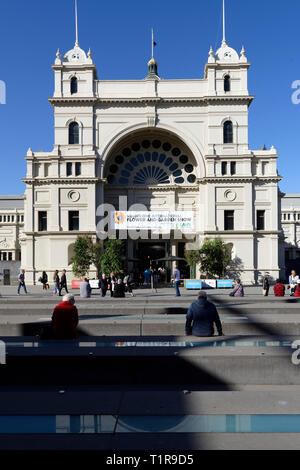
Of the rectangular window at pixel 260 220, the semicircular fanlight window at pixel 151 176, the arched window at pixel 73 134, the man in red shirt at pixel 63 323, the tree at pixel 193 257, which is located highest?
the arched window at pixel 73 134

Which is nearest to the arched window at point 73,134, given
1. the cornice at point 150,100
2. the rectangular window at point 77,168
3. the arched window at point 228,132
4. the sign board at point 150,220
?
the cornice at point 150,100

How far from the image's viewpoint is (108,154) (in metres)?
42.0

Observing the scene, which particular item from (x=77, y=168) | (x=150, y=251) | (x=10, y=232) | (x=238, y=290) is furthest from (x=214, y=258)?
(x=10, y=232)

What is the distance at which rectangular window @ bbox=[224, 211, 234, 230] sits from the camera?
136ft

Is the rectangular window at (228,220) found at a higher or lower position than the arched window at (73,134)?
lower

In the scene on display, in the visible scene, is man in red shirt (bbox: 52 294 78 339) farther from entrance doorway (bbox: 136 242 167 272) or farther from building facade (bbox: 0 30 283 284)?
entrance doorway (bbox: 136 242 167 272)

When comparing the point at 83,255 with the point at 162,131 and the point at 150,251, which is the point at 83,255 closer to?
the point at 150,251

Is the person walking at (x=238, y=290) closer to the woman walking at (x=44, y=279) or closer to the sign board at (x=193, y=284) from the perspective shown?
the sign board at (x=193, y=284)

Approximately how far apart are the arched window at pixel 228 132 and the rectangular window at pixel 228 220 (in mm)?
7299

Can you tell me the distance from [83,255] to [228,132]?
1934 centimetres

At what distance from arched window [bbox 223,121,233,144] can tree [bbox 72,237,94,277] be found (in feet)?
56.9

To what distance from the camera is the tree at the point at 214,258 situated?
37906mm

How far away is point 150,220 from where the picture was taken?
4119 centimetres
